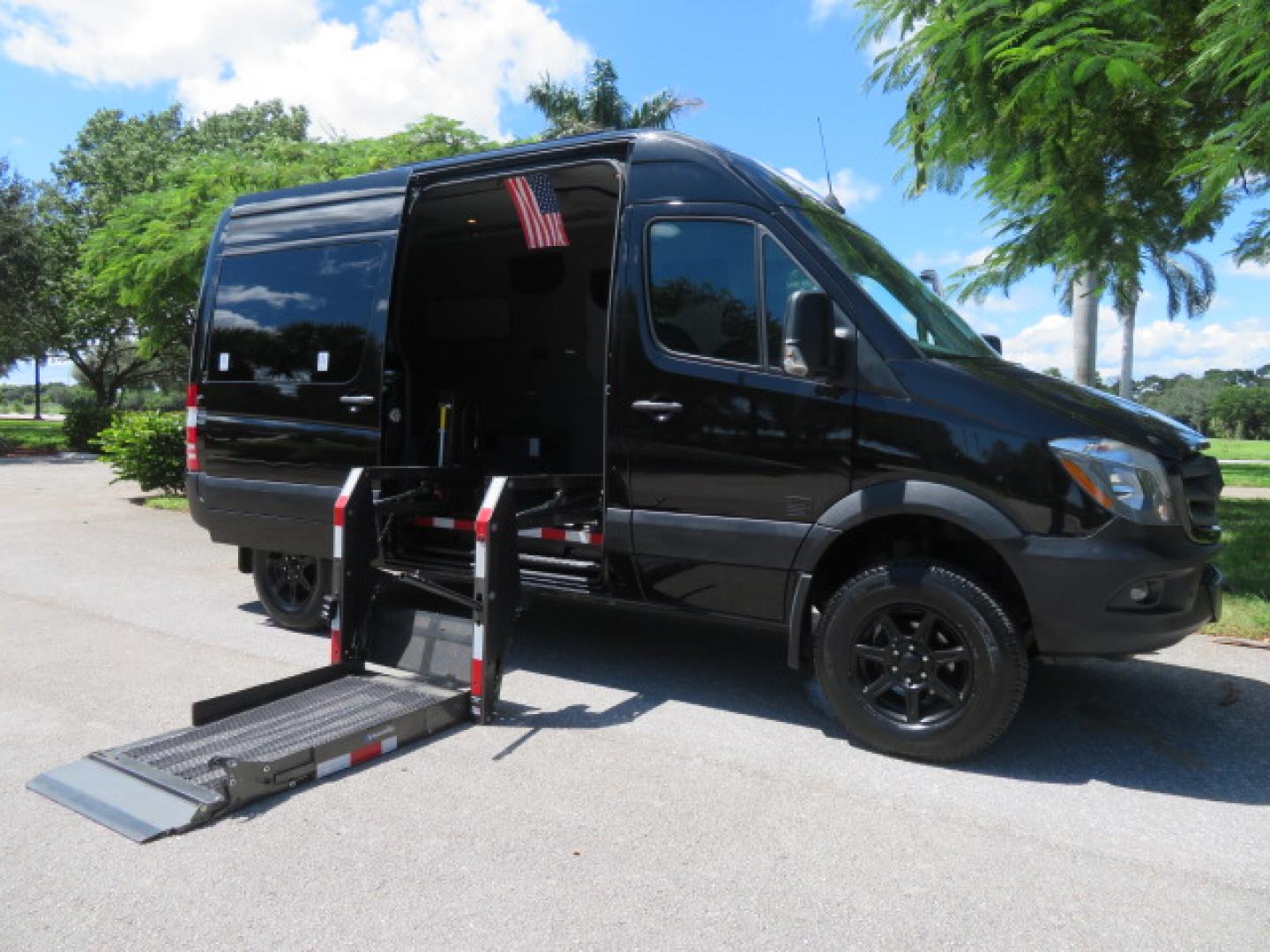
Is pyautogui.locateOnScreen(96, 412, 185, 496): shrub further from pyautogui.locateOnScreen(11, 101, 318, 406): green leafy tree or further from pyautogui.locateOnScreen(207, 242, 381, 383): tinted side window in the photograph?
pyautogui.locateOnScreen(11, 101, 318, 406): green leafy tree

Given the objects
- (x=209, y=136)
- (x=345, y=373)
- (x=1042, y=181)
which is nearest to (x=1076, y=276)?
(x=1042, y=181)

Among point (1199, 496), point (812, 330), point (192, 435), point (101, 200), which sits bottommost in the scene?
point (1199, 496)

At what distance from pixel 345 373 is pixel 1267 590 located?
6.95m

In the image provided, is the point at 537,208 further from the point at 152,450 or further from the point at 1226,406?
the point at 1226,406

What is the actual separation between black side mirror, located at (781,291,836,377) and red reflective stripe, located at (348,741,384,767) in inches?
99.3

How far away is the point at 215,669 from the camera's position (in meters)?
5.33

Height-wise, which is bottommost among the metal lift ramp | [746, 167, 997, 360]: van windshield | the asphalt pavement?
the asphalt pavement

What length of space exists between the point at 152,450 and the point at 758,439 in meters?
11.7

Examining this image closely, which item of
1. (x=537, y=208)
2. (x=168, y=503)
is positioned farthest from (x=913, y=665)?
(x=168, y=503)

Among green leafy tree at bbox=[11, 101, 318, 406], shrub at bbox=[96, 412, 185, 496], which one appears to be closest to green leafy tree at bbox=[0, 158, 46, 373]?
green leafy tree at bbox=[11, 101, 318, 406]

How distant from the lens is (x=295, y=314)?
20.1 ft

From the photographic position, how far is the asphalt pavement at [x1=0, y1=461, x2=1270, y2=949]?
2783 mm

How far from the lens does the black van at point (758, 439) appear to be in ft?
12.5

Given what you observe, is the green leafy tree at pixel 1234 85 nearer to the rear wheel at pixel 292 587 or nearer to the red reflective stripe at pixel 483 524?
the red reflective stripe at pixel 483 524
